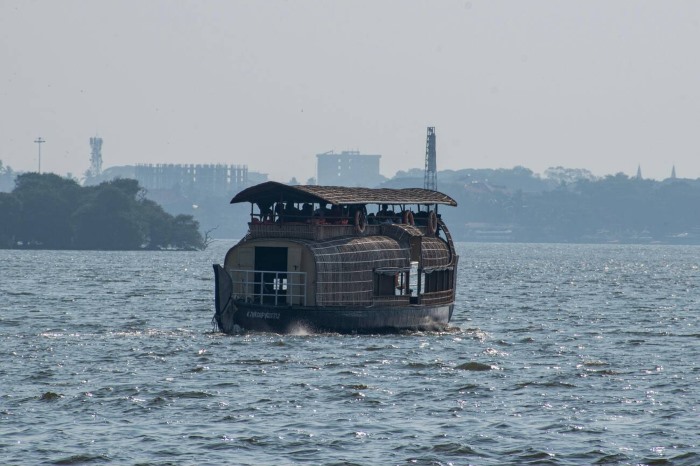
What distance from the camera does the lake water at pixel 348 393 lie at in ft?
117

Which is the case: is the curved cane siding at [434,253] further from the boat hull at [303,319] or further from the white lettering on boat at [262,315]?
the white lettering on boat at [262,315]

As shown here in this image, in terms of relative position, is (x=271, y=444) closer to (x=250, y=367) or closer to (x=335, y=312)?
(x=250, y=367)

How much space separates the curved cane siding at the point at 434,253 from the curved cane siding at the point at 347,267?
4.12 metres

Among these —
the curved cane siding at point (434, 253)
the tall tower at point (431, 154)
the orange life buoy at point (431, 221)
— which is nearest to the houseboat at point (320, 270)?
the curved cane siding at point (434, 253)

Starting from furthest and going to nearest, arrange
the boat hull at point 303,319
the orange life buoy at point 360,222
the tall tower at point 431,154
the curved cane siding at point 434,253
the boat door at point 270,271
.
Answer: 1. the tall tower at point 431,154
2. the curved cane siding at point 434,253
3. the orange life buoy at point 360,222
4. the boat door at point 270,271
5. the boat hull at point 303,319

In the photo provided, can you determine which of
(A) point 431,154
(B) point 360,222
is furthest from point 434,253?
(A) point 431,154

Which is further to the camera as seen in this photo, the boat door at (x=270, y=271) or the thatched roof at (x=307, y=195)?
the thatched roof at (x=307, y=195)

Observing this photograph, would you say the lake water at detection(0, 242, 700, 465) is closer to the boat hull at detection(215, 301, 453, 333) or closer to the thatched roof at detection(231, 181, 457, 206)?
the boat hull at detection(215, 301, 453, 333)

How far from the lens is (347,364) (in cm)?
5097

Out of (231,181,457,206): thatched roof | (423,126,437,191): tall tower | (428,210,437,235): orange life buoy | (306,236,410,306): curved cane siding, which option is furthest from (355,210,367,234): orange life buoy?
(423,126,437,191): tall tower

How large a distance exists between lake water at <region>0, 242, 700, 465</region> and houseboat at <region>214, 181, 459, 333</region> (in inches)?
46.4

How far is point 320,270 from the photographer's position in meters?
58.3

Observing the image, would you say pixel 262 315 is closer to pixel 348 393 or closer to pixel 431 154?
pixel 348 393

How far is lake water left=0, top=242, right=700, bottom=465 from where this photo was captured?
1401 inches
